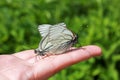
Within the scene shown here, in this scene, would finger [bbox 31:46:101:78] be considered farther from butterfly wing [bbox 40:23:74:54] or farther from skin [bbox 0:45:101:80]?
butterfly wing [bbox 40:23:74:54]

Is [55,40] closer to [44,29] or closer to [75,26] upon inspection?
[44,29]

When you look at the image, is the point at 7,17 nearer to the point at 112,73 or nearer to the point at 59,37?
the point at 112,73

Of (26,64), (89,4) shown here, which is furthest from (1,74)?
(89,4)

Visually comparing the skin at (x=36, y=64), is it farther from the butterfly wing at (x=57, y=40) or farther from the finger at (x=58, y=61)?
the butterfly wing at (x=57, y=40)

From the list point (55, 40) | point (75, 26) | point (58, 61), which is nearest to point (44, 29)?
point (55, 40)

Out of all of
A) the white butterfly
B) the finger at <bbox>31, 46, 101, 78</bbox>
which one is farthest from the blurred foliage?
the finger at <bbox>31, 46, 101, 78</bbox>
